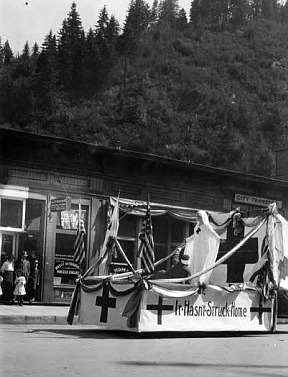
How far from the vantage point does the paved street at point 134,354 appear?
27.3 ft

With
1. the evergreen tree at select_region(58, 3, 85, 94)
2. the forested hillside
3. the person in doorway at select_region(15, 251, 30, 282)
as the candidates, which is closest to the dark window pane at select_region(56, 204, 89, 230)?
the person in doorway at select_region(15, 251, 30, 282)

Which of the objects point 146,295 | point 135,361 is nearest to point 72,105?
point 146,295

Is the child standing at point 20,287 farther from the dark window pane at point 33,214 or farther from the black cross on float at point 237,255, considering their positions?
the black cross on float at point 237,255

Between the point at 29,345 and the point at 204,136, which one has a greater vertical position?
the point at 204,136

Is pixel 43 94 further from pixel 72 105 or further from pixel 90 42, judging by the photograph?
pixel 72 105

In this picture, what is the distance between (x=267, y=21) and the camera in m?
90.6

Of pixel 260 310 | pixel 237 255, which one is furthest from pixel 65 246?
pixel 260 310

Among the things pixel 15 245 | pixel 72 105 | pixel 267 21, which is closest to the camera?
pixel 15 245

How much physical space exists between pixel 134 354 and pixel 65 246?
37.4 ft

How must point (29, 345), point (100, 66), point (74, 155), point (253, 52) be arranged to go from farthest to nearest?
1. point (253, 52)
2. point (100, 66)
3. point (74, 155)
4. point (29, 345)

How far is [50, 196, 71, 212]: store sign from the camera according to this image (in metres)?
20.2

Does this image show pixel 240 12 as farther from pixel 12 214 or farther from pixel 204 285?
pixel 204 285

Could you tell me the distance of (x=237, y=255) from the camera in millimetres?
14688

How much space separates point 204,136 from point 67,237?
52447 millimetres
